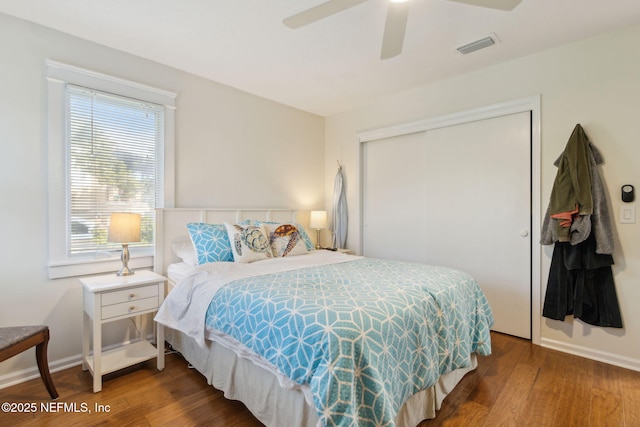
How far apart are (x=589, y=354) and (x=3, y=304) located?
169 inches

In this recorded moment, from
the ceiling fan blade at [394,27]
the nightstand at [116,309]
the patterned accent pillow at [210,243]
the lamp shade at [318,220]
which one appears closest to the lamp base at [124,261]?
the nightstand at [116,309]

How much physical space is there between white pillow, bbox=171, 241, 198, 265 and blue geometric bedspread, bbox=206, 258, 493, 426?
2.78 feet

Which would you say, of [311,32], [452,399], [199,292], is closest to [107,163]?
[199,292]

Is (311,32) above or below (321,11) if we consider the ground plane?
above

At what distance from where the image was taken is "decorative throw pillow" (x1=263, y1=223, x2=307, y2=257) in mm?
2859

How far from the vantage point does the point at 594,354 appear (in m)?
2.46

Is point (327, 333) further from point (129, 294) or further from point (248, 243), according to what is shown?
point (129, 294)

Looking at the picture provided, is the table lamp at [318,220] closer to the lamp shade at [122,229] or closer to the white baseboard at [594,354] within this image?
the lamp shade at [122,229]

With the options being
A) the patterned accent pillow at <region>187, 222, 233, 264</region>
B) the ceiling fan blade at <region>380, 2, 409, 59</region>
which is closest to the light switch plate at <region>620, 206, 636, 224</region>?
the ceiling fan blade at <region>380, 2, 409, 59</region>

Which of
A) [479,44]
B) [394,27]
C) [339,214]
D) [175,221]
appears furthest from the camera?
[339,214]

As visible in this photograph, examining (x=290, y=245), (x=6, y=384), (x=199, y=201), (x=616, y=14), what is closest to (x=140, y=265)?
(x=199, y=201)

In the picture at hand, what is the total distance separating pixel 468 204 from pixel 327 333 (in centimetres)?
243

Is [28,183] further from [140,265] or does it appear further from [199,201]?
[199,201]

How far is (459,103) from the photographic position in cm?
316
